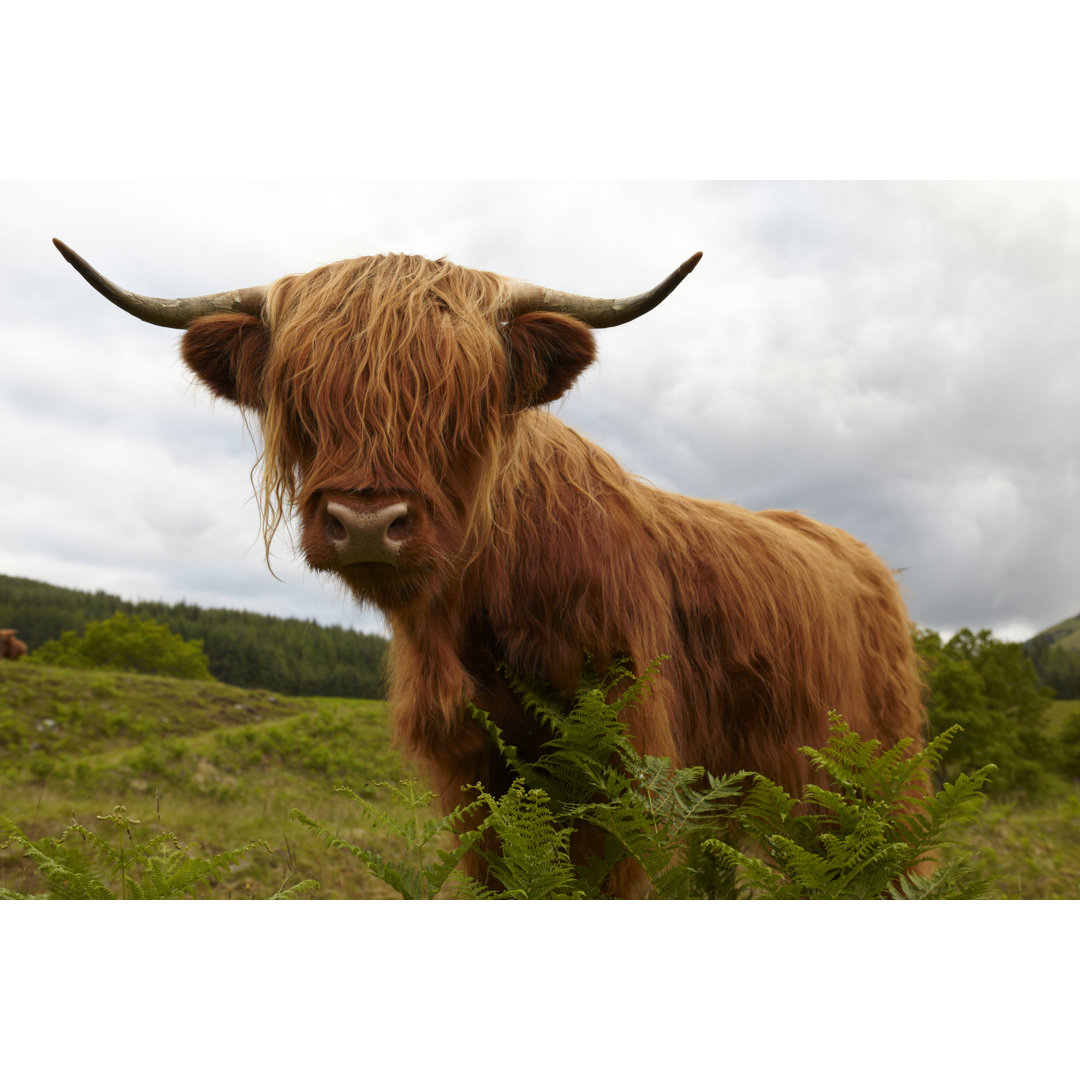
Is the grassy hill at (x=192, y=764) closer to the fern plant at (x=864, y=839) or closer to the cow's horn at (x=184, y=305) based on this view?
the cow's horn at (x=184, y=305)

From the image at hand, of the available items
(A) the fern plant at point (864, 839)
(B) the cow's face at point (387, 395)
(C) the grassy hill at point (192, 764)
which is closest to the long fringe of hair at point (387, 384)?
(B) the cow's face at point (387, 395)

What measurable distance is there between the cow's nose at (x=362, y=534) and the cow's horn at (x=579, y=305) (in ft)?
3.39

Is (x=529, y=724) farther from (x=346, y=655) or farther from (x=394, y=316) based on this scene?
(x=346, y=655)

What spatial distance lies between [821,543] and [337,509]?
341 centimetres

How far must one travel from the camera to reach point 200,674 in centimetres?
2259

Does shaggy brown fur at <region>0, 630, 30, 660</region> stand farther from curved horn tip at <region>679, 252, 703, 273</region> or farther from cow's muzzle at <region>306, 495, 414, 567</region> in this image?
curved horn tip at <region>679, 252, 703, 273</region>

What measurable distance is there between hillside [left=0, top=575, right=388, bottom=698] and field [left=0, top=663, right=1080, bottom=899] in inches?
31.2

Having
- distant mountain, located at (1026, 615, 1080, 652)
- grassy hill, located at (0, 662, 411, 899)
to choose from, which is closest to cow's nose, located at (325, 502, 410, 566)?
grassy hill, located at (0, 662, 411, 899)

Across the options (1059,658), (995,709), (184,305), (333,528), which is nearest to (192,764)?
(184,305)

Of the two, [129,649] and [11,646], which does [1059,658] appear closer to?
[129,649]

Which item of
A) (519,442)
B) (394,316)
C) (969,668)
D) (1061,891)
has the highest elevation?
(969,668)

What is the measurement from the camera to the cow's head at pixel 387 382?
7.41ft

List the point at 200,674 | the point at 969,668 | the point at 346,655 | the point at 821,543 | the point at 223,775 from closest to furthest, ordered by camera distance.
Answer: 1. the point at 821,543
2. the point at 223,775
3. the point at 346,655
4. the point at 969,668
5. the point at 200,674

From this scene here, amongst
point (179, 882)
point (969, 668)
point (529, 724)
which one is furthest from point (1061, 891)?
point (969, 668)
